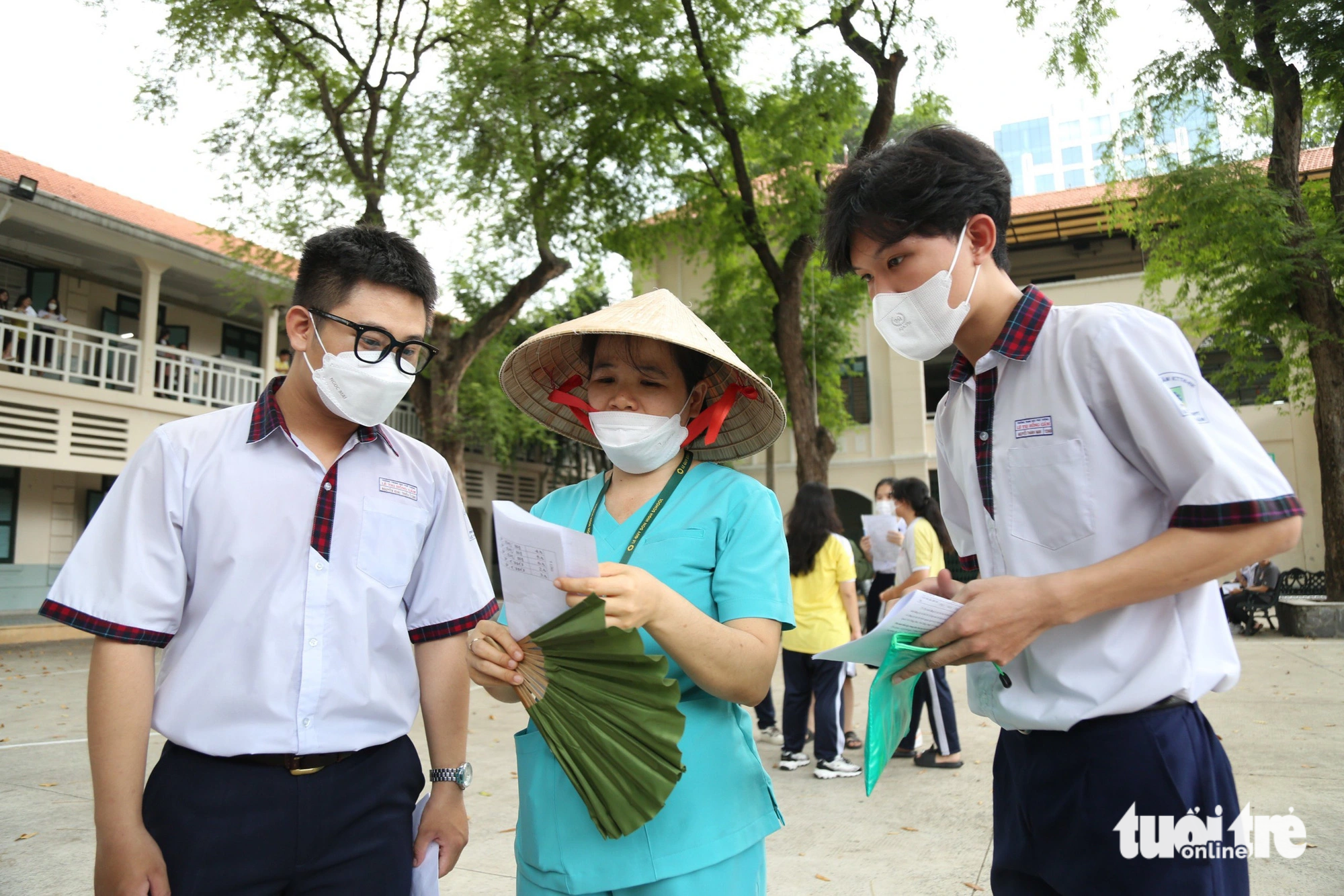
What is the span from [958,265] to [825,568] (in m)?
4.52

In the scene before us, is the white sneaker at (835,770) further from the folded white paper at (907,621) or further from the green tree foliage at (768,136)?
the green tree foliage at (768,136)

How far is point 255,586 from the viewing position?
5.74ft

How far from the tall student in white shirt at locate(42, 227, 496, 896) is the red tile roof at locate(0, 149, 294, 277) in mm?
11901

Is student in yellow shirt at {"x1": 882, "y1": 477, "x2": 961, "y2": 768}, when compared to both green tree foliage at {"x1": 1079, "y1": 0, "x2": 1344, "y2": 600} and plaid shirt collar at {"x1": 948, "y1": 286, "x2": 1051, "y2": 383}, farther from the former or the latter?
green tree foliage at {"x1": 1079, "y1": 0, "x2": 1344, "y2": 600}

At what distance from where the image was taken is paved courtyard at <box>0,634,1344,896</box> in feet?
12.1

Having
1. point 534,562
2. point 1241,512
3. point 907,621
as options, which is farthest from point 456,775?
point 1241,512

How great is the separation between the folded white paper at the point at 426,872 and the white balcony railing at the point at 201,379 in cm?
1377

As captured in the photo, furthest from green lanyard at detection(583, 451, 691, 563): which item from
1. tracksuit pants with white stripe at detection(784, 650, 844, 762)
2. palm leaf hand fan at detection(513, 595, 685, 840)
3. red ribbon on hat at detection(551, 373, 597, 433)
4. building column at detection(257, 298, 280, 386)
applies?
building column at detection(257, 298, 280, 386)

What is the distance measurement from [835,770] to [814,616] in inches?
38.2

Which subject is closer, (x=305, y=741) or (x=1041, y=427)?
(x=1041, y=427)

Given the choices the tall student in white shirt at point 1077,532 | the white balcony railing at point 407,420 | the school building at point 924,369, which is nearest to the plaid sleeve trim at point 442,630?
the tall student in white shirt at point 1077,532

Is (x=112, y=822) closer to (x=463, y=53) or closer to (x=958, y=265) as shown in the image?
(x=958, y=265)

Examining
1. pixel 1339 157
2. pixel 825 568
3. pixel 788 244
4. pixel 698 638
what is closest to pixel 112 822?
pixel 698 638

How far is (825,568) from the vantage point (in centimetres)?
598
